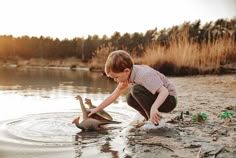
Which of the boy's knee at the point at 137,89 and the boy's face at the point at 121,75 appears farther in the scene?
the boy's knee at the point at 137,89

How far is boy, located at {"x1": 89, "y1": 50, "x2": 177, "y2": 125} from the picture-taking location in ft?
10.9

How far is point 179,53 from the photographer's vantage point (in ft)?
42.9

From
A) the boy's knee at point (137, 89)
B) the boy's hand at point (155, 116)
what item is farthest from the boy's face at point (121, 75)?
the boy's hand at point (155, 116)

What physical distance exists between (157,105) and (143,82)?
0.35 metres

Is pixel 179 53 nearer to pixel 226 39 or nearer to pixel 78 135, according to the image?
pixel 226 39

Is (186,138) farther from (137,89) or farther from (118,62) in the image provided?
(118,62)

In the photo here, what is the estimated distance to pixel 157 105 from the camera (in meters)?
3.25

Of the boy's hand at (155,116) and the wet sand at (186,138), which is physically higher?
the boy's hand at (155,116)

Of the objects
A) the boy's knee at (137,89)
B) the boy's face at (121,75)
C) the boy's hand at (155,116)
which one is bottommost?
the boy's hand at (155,116)

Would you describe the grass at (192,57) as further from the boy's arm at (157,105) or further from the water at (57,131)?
the boy's arm at (157,105)

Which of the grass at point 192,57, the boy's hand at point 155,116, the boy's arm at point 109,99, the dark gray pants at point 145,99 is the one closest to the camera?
the boy's hand at point 155,116

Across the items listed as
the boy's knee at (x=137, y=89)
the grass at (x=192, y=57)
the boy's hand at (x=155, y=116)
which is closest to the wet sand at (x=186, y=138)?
the boy's hand at (x=155, y=116)

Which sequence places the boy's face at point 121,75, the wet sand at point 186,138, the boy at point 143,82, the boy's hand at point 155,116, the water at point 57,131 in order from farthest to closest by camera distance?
the boy's face at point 121,75
the boy at point 143,82
the boy's hand at point 155,116
the water at point 57,131
the wet sand at point 186,138

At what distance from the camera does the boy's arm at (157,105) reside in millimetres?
3203
